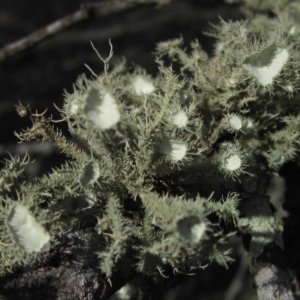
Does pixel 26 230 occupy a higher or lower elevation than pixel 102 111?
lower

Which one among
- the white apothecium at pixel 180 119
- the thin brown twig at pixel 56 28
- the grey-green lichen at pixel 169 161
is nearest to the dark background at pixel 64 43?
the thin brown twig at pixel 56 28

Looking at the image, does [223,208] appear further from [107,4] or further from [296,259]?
[107,4]

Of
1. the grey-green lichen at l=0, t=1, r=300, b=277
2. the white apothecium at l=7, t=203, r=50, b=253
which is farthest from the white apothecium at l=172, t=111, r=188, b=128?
the white apothecium at l=7, t=203, r=50, b=253

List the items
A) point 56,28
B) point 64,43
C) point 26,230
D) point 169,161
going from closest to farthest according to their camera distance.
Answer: point 26,230 < point 169,161 < point 56,28 < point 64,43

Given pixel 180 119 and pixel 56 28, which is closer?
pixel 180 119

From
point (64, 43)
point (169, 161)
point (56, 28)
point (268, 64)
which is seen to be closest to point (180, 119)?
point (169, 161)

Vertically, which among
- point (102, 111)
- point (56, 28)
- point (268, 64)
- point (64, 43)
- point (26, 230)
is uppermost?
point (64, 43)

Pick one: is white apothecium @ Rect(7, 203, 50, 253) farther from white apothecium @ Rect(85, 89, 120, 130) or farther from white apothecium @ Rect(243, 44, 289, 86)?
white apothecium @ Rect(243, 44, 289, 86)

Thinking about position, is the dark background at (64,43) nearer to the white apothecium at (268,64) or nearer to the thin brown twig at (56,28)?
the thin brown twig at (56,28)

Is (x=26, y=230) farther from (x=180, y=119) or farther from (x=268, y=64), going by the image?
(x=268, y=64)

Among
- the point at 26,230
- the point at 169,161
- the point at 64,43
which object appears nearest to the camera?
the point at 26,230
